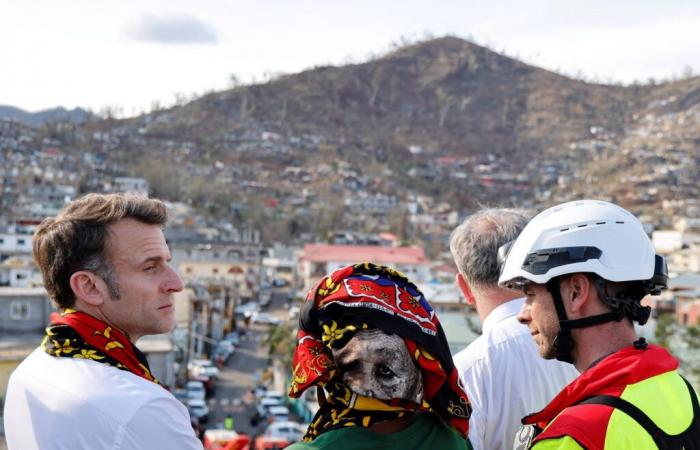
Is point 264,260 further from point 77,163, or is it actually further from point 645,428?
point 645,428

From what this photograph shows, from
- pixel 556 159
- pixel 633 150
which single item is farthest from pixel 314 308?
pixel 556 159

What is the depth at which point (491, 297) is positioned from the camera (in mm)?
2830

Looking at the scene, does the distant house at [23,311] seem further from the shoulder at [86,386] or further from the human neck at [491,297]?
the shoulder at [86,386]

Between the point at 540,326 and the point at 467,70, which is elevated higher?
the point at 467,70

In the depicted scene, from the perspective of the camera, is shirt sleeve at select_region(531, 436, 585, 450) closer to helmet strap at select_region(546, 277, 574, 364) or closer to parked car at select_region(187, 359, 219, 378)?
helmet strap at select_region(546, 277, 574, 364)

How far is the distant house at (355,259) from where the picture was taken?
146ft

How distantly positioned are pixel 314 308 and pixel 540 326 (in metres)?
0.49

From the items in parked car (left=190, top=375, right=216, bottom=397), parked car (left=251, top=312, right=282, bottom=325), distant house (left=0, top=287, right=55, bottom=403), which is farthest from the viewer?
parked car (left=251, top=312, right=282, bottom=325)

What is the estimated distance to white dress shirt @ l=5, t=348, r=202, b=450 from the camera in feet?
6.48

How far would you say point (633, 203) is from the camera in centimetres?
8250

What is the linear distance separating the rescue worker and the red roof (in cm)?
4242

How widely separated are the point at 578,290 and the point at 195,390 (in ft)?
72.9

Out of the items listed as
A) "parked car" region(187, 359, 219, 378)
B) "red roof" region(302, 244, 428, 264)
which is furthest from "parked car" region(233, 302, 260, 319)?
"parked car" region(187, 359, 219, 378)

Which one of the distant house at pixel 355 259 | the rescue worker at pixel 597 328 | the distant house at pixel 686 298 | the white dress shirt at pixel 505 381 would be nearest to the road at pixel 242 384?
the distant house at pixel 355 259
